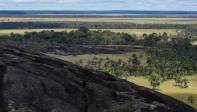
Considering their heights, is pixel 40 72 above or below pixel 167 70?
above

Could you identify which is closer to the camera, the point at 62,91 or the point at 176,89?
the point at 62,91

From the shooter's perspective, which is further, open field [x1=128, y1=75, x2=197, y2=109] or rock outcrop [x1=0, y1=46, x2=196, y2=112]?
open field [x1=128, y1=75, x2=197, y2=109]

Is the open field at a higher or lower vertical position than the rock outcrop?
lower

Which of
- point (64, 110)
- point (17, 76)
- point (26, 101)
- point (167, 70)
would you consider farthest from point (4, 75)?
point (167, 70)

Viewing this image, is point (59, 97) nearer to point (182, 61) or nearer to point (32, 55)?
point (32, 55)

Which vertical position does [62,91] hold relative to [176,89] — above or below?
above

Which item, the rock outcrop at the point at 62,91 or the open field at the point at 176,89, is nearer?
the rock outcrop at the point at 62,91

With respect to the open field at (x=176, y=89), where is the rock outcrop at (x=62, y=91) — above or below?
above

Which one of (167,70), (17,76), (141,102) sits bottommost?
(167,70)
